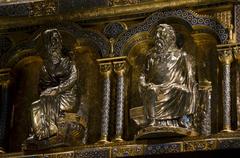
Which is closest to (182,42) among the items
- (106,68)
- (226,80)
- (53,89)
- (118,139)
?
(226,80)

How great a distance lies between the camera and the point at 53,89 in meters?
14.8

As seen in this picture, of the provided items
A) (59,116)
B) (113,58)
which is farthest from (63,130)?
(113,58)

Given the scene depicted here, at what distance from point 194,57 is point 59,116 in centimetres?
221

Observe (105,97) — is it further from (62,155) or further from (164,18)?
(164,18)

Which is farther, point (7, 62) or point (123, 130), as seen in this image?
point (7, 62)

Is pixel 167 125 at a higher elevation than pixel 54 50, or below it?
below

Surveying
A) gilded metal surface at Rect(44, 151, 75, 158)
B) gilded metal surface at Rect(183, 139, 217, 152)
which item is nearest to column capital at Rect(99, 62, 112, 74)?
gilded metal surface at Rect(44, 151, 75, 158)

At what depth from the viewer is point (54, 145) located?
14.4 metres

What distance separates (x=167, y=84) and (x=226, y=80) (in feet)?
2.82

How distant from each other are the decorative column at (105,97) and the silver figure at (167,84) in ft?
1.86

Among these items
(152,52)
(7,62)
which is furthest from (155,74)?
(7,62)

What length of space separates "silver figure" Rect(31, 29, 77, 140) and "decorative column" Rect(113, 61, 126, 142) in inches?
26.7

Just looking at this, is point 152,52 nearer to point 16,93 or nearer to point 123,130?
point 123,130

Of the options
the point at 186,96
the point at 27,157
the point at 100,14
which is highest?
the point at 100,14
